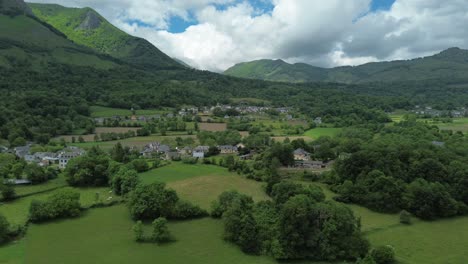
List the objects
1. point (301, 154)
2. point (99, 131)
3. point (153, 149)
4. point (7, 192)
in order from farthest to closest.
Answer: point (99, 131)
point (153, 149)
point (301, 154)
point (7, 192)

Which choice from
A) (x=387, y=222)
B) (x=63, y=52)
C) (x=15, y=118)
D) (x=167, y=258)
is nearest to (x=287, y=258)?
(x=167, y=258)

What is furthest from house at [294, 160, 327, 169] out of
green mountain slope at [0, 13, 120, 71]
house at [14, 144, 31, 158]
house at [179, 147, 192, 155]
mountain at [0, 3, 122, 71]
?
green mountain slope at [0, 13, 120, 71]

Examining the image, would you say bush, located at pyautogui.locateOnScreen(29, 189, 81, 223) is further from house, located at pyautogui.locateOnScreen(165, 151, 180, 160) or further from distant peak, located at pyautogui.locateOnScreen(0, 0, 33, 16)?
distant peak, located at pyautogui.locateOnScreen(0, 0, 33, 16)

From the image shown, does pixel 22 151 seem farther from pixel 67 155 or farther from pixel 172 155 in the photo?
pixel 172 155

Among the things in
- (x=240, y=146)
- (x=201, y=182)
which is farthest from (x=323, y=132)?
(x=201, y=182)

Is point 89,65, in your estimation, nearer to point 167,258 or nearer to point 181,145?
point 181,145

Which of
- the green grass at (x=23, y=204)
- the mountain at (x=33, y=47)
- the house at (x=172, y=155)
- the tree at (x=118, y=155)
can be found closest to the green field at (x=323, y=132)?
the house at (x=172, y=155)
